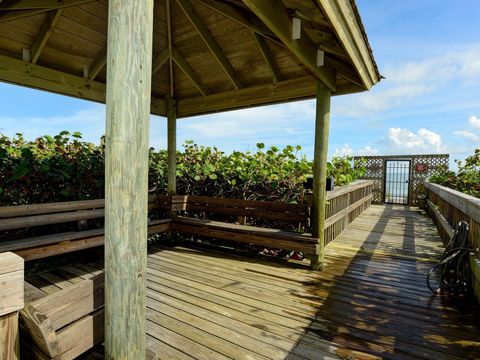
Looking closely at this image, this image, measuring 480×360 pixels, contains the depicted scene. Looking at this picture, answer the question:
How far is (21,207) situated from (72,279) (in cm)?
123

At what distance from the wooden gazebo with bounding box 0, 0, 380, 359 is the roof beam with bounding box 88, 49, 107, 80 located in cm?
2

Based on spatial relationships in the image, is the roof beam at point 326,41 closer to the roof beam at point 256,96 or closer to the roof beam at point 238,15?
the roof beam at point 238,15

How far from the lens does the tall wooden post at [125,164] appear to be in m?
1.47

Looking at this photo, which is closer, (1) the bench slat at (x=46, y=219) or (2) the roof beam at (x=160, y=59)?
(1) the bench slat at (x=46, y=219)

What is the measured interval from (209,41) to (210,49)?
0.12 m

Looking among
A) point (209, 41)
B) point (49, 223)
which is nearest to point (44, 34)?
point (209, 41)

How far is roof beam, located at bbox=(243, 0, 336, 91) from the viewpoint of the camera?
2.50m

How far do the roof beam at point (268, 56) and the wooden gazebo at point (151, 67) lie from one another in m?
0.02

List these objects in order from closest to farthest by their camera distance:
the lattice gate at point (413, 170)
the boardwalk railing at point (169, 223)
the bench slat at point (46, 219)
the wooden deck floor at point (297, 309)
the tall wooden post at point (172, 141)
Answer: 1. the wooden deck floor at point (297, 309)
2. the bench slat at point (46, 219)
3. the boardwalk railing at point (169, 223)
4. the tall wooden post at point (172, 141)
5. the lattice gate at point (413, 170)

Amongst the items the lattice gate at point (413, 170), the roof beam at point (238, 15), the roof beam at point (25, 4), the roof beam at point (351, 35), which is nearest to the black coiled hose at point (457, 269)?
the roof beam at point (351, 35)

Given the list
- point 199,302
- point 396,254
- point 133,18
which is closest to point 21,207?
point 199,302

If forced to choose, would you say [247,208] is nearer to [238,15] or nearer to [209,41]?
[209,41]

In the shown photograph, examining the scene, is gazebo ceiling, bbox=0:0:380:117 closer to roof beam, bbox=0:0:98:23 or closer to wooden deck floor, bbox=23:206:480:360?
roof beam, bbox=0:0:98:23

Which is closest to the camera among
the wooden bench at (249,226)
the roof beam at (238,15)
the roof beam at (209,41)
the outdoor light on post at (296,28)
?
the outdoor light on post at (296,28)
